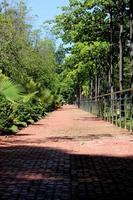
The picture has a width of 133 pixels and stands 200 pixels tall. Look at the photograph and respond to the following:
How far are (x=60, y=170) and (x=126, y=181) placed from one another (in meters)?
1.93

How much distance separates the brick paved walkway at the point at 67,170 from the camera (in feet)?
28.8

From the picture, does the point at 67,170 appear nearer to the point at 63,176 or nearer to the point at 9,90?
the point at 63,176

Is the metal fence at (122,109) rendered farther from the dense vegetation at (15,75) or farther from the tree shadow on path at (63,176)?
the tree shadow on path at (63,176)

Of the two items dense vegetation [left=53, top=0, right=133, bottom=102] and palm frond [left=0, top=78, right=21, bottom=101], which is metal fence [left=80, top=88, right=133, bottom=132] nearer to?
dense vegetation [left=53, top=0, right=133, bottom=102]

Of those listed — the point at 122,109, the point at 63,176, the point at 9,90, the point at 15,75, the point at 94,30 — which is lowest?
the point at 63,176

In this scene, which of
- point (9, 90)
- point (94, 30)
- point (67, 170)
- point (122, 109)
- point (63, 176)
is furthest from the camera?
point (94, 30)

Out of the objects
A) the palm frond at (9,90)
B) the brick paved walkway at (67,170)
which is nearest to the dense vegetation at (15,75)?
the palm frond at (9,90)

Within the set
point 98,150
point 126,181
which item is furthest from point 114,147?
point 126,181

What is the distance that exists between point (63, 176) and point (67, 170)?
894 mm

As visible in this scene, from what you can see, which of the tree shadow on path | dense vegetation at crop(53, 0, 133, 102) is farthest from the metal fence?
the tree shadow on path

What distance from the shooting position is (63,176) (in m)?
10.5

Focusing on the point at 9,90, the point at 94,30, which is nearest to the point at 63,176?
the point at 9,90

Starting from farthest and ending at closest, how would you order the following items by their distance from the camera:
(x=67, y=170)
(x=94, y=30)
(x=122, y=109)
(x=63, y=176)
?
1. (x=94, y=30)
2. (x=122, y=109)
3. (x=67, y=170)
4. (x=63, y=176)

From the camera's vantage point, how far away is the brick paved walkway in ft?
28.8
